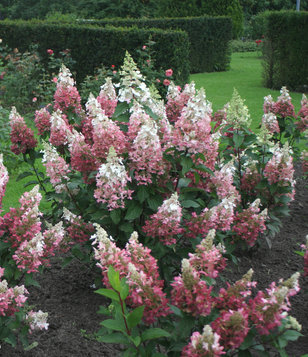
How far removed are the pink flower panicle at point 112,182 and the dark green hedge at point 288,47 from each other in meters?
11.9

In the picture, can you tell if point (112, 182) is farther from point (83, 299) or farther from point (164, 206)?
point (83, 299)

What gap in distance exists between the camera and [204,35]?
17484mm

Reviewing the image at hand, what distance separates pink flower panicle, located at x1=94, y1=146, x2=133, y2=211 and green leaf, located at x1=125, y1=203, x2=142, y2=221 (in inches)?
4.0

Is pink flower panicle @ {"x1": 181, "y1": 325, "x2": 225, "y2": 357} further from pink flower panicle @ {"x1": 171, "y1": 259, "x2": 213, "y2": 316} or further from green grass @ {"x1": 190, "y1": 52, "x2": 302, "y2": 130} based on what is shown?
green grass @ {"x1": 190, "y1": 52, "x2": 302, "y2": 130}

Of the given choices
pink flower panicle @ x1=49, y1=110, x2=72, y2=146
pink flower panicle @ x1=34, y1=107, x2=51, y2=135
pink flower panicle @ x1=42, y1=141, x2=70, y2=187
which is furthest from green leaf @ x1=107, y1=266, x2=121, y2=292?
pink flower panicle @ x1=34, y1=107, x2=51, y2=135

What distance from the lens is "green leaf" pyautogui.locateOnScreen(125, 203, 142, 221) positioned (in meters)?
2.76

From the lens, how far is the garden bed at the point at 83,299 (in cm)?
282

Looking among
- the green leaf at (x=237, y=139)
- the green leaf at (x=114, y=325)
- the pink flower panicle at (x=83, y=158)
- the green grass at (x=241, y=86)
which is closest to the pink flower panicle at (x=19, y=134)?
the pink flower panicle at (x=83, y=158)

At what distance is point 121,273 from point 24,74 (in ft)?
29.8

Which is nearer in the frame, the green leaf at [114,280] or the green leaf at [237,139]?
the green leaf at [114,280]

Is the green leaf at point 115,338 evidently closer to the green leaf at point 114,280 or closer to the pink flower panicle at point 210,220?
the green leaf at point 114,280

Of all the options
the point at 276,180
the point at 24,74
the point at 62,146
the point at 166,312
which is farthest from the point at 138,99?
the point at 24,74

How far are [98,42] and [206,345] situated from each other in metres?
10.5

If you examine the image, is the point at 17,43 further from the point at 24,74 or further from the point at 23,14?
the point at 23,14
